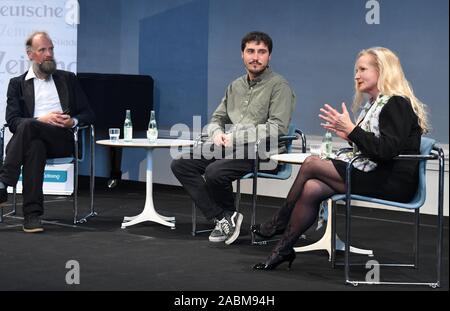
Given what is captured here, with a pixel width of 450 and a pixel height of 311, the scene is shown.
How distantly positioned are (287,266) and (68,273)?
1.10 metres

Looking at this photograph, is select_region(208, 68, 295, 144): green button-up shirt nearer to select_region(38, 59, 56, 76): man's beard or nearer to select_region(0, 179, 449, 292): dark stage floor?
select_region(0, 179, 449, 292): dark stage floor

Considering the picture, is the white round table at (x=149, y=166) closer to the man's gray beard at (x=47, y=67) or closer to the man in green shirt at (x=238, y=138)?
the man in green shirt at (x=238, y=138)

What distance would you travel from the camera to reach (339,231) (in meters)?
5.08

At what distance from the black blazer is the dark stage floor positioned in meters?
0.73

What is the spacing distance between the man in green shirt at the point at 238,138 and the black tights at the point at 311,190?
2.85ft

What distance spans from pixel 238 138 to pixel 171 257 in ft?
2.84

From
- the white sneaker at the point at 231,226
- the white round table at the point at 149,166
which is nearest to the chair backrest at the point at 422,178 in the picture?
the white sneaker at the point at 231,226

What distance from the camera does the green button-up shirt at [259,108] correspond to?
4.59m

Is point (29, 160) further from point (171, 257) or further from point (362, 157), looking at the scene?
point (362, 157)

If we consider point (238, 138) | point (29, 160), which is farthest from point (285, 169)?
point (29, 160)

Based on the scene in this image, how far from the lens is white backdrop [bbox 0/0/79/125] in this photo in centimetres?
655

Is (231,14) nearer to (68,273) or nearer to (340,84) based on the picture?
(340,84)

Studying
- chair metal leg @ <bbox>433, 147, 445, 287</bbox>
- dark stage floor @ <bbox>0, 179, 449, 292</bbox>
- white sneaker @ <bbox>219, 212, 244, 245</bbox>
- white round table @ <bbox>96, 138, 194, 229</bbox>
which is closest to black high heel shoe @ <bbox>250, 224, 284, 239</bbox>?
dark stage floor @ <bbox>0, 179, 449, 292</bbox>
